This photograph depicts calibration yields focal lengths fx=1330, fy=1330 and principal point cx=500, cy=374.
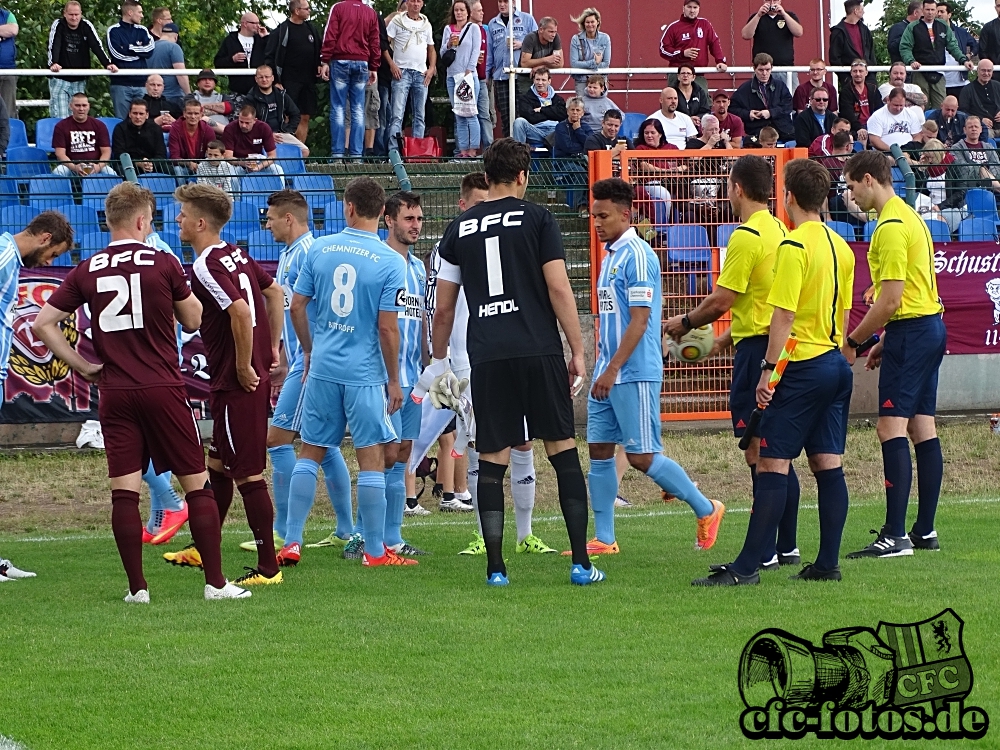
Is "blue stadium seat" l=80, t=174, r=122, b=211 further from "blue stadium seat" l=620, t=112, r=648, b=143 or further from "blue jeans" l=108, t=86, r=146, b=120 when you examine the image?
"blue stadium seat" l=620, t=112, r=648, b=143

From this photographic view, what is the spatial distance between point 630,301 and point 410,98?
37.9ft

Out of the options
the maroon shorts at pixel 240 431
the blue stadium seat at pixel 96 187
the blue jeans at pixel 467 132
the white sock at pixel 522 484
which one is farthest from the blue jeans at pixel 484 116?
the maroon shorts at pixel 240 431

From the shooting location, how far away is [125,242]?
21.7 feet

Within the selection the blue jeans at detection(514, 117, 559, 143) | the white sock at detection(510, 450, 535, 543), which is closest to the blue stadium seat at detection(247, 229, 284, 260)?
the blue jeans at detection(514, 117, 559, 143)

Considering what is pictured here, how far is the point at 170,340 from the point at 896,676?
3825 millimetres

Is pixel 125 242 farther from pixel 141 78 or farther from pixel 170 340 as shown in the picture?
pixel 141 78

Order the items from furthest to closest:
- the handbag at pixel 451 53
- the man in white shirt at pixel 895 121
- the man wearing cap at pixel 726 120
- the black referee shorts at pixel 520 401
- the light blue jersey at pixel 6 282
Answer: the man in white shirt at pixel 895 121 → the handbag at pixel 451 53 → the man wearing cap at pixel 726 120 → the light blue jersey at pixel 6 282 → the black referee shorts at pixel 520 401

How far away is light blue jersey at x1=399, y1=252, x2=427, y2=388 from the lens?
8820 millimetres

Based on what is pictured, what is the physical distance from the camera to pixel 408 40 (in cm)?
1788

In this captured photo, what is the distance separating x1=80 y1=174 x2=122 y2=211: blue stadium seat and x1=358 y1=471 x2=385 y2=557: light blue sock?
7779 millimetres

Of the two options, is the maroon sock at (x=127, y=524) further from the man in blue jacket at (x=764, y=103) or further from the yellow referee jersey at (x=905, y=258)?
the man in blue jacket at (x=764, y=103)

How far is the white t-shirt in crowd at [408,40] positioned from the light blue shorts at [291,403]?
10248mm

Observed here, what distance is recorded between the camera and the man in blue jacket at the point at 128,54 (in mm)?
17266

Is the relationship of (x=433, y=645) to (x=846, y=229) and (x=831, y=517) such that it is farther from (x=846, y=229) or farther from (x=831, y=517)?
(x=846, y=229)
